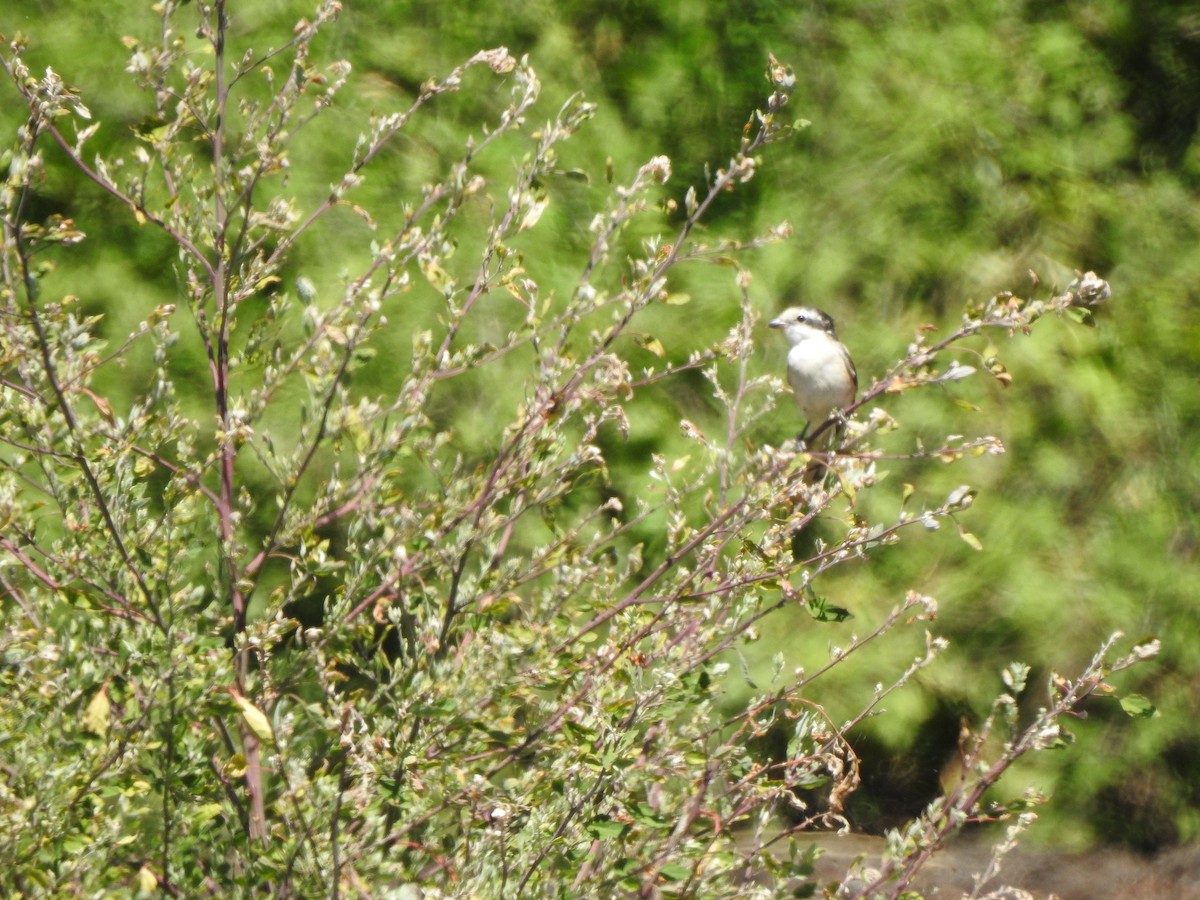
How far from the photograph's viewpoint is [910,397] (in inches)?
171

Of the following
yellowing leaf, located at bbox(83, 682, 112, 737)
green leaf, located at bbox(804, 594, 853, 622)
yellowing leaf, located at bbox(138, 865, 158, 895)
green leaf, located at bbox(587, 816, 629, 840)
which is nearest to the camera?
yellowing leaf, located at bbox(138, 865, 158, 895)

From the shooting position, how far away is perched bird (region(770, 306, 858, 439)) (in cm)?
415

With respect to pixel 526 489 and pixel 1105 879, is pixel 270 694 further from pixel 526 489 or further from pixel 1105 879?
pixel 1105 879

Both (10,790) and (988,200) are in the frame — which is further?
(988,200)

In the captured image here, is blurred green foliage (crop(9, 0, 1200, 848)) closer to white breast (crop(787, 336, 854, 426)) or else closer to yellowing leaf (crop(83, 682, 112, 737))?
white breast (crop(787, 336, 854, 426))

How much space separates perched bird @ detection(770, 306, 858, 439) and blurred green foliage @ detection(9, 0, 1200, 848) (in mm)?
192

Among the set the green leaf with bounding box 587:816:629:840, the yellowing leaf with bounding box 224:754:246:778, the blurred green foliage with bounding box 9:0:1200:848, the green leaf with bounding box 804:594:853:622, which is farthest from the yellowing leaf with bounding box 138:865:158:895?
the blurred green foliage with bounding box 9:0:1200:848

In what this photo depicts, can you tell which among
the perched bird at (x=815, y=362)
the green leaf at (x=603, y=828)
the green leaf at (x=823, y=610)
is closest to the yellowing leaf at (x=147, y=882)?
the green leaf at (x=603, y=828)

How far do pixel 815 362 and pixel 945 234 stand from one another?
783 mm

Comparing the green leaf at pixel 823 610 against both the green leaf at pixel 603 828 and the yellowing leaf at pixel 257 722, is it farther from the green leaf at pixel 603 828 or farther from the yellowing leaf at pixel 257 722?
the yellowing leaf at pixel 257 722

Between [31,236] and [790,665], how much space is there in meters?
2.73

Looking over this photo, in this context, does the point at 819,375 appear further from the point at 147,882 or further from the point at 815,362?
the point at 147,882

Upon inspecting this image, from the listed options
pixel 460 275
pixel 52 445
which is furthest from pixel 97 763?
pixel 460 275

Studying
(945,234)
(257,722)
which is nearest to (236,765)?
(257,722)
